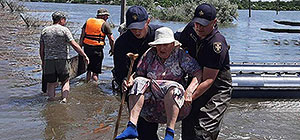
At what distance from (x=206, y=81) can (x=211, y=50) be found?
12.4 inches

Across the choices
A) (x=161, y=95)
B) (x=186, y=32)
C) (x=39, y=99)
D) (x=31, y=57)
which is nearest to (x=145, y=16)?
(x=186, y=32)

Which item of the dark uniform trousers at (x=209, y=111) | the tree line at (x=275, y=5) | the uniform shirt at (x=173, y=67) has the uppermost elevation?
the tree line at (x=275, y=5)

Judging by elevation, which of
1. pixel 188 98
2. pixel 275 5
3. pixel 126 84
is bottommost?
pixel 188 98

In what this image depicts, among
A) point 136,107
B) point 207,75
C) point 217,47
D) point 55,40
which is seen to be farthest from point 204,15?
point 55,40

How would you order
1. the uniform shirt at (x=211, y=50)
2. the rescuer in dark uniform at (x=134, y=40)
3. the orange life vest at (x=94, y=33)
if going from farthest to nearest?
1. the orange life vest at (x=94, y=33)
2. the rescuer in dark uniform at (x=134, y=40)
3. the uniform shirt at (x=211, y=50)

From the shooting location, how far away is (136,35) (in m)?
4.28

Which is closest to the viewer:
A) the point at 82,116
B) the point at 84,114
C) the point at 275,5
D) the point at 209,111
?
the point at 209,111

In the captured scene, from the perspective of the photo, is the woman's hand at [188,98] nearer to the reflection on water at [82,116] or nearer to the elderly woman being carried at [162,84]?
the elderly woman being carried at [162,84]

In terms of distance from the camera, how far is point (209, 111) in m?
4.24

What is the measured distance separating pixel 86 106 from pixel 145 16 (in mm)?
4209

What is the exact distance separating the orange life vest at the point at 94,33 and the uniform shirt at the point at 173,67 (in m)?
5.26

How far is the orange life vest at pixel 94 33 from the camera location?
9.23 metres

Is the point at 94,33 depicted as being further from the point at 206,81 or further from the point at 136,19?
the point at 206,81

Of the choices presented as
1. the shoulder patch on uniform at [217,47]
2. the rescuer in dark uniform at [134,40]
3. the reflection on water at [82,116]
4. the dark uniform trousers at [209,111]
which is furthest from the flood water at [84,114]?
the shoulder patch on uniform at [217,47]
